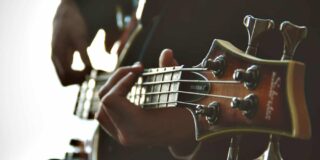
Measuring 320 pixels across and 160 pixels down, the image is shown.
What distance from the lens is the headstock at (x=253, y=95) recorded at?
0.44 meters

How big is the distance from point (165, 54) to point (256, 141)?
234mm

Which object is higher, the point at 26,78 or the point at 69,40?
the point at 69,40

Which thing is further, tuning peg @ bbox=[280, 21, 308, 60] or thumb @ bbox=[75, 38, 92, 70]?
thumb @ bbox=[75, 38, 92, 70]

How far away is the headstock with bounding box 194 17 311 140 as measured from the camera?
443 millimetres

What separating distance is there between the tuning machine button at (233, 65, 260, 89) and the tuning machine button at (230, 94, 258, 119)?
0.04 ft

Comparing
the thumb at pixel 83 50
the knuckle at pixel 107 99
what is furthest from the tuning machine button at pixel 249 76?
the thumb at pixel 83 50

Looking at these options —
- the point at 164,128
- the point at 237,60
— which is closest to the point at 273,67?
the point at 237,60

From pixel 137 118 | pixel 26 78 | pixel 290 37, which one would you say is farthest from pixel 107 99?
pixel 26 78

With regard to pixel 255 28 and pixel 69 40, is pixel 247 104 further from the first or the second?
pixel 69 40

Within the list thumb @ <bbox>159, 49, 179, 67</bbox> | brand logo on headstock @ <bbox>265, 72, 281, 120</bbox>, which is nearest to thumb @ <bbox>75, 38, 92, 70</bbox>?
thumb @ <bbox>159, 49, 179, 67</bbox>

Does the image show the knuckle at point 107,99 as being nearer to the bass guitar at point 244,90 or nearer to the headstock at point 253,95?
the bass guitar at point 244,90

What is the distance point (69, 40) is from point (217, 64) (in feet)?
1.92

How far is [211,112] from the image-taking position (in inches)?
21.3

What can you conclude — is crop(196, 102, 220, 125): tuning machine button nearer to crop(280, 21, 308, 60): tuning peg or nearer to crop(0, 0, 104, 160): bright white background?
crop(280, 21, 308, 60): tuning peg
